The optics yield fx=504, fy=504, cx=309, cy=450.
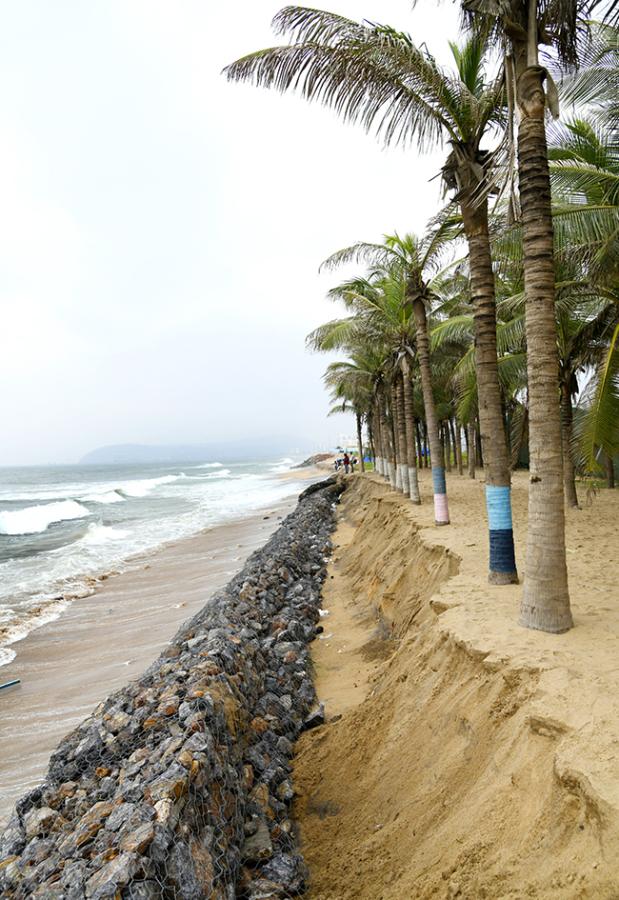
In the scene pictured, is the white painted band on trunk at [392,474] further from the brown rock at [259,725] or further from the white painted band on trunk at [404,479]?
the brown rock at [259,725]

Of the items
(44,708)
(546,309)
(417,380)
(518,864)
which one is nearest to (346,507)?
(417,380)

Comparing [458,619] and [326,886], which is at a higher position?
[458,619]

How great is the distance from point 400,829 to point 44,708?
20.8 feet

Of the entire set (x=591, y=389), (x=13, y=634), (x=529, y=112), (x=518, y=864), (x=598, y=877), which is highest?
(x=529, y=112)

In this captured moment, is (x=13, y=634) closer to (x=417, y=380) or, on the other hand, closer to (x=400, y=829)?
(x=400, y=829)

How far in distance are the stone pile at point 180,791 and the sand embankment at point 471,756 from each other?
0.39 metres

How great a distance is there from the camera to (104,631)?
1133cm

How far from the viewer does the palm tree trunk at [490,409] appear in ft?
22.4

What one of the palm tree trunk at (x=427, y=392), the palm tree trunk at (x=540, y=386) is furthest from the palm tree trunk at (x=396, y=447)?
the palm tree trunk at (x=540, y=386)

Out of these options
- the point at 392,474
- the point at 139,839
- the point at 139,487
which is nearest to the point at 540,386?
the point at 139,839

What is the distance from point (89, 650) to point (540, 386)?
9.77 metres

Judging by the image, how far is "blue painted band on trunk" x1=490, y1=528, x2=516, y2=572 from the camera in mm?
6820

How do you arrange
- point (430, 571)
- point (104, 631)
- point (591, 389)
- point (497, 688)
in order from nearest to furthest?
point (497, 688) < point (430, 571) < point (591, 389) < point (104, 631)

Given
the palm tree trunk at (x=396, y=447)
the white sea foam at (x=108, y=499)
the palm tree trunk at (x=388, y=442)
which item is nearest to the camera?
the palm tree trunk at (x=396, y=447)
